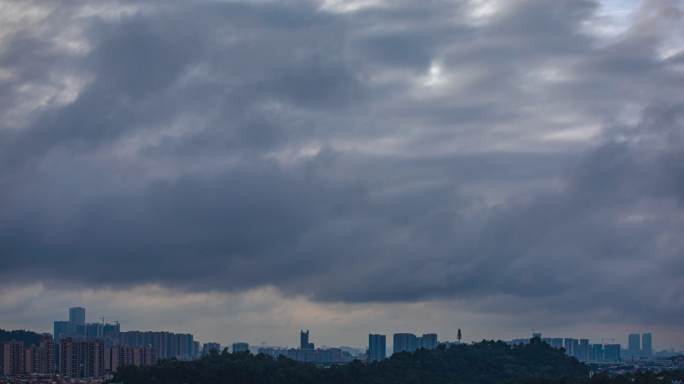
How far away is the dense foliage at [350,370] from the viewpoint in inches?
5487

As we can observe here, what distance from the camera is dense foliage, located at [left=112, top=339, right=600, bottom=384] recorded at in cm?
13938

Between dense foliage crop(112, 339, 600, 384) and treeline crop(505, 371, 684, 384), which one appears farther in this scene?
dense foliage crop(112, 339, 600, 384)

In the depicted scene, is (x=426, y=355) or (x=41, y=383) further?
(x=426, y=355)

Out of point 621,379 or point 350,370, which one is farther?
point 350,370

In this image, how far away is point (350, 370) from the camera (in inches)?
6358

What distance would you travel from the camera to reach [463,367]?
18688 cm

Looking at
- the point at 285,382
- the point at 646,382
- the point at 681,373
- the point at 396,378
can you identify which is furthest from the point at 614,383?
the point at 285,382

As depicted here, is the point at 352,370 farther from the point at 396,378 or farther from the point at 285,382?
the point at 285,382

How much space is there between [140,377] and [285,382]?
27504mm

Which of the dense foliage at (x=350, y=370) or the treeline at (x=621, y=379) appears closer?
the treeline at (x=621, y=379)

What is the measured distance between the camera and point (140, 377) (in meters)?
137

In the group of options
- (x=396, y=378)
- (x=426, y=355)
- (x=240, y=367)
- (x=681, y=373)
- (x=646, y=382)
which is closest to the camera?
(x=646, y=382)

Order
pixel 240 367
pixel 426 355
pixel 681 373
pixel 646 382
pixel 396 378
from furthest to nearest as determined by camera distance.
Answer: pixel 426 355 < pixel 396 378 < pixel 240 367 < pixel 681 373 < pixel 646 382

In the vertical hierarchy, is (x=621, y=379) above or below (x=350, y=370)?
above
